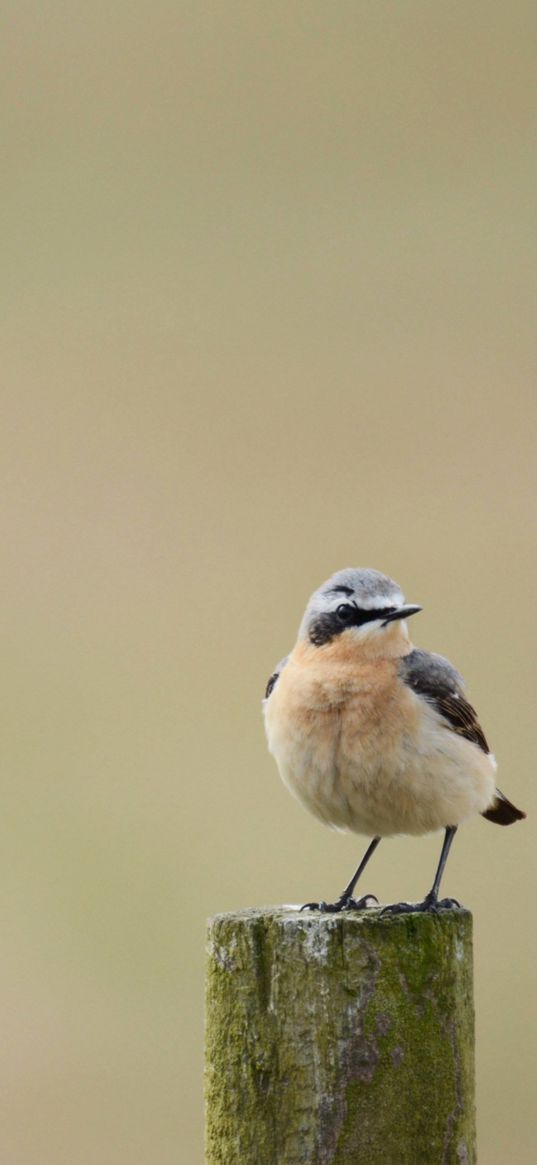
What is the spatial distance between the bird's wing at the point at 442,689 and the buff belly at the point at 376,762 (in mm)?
83

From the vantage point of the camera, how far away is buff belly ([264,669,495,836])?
6152mm

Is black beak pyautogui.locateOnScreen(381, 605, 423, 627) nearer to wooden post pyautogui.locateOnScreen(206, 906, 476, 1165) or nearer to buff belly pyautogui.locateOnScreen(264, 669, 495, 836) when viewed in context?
buff belly pyautogui.locateOnScreen(264, 669, 495, 836)

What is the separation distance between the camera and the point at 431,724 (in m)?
6.40

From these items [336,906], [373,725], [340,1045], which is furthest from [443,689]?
[340,1045]

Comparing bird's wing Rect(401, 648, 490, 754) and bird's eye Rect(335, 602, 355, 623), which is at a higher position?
bird's eye Rect(335, 602, 355, 623)

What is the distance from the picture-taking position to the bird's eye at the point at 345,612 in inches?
259

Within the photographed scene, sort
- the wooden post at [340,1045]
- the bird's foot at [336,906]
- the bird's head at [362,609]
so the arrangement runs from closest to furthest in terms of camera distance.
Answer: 1. the wooden post at [340,1045]
2. the bird's foot at [336,906]
3. the bird's head at [362,609]

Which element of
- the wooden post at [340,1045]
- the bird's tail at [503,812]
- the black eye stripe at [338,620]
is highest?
the black eye stripe at [338,620]

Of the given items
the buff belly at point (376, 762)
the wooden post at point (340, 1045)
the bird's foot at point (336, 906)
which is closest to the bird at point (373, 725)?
the buff belly at point (376, 762)

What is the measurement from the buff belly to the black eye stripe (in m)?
0.27

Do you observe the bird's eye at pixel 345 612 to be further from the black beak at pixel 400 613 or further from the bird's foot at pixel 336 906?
the bird's foot at pixel 336 906

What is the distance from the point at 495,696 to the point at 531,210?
995cm

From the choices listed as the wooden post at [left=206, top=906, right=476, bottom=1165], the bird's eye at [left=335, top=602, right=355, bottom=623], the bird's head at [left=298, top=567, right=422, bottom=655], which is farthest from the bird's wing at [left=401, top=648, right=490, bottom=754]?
the wooden post at [left=206, top=906, right=476, bottom=1165]

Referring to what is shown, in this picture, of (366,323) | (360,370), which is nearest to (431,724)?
(360,370)
